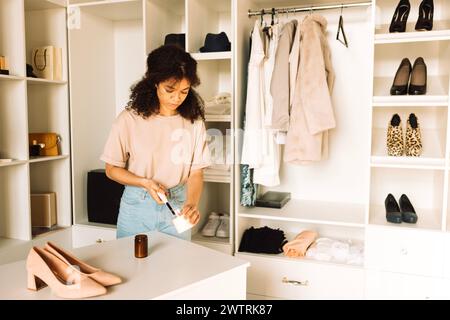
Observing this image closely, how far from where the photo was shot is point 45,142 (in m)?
2.92

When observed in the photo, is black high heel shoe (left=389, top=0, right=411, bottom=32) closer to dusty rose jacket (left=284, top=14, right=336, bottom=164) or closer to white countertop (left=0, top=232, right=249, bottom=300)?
dusty rose jacket (left=284, top=14, right=336, bottom=164)

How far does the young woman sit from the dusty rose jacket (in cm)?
71

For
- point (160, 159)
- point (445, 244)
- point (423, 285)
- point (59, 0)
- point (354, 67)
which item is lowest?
point (423, 285)

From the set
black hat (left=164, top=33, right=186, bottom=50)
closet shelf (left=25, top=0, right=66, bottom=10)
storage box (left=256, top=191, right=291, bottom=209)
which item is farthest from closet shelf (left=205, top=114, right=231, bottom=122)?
closet shelf (left=25, top=0, right=66, bottom=10)

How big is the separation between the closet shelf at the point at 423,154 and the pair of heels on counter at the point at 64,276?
164cm

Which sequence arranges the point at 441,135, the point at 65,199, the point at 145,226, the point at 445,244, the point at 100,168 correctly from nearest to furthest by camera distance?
1. the point at 145,226
2. the point at 445,244
3. the point at 441,135
4. the point at 65,199
5. the point at 100,168

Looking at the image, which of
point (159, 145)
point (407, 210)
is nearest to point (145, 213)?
point (159, 145)

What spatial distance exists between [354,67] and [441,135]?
687 mm

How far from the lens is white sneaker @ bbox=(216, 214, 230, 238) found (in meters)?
2.82

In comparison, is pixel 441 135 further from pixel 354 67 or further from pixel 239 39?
pixel 239 39

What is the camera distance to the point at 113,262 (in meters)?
1.44

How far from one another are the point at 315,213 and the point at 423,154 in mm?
717

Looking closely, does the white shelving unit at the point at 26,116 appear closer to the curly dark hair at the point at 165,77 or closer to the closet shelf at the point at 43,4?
the closet shelf at the point at 43,4
